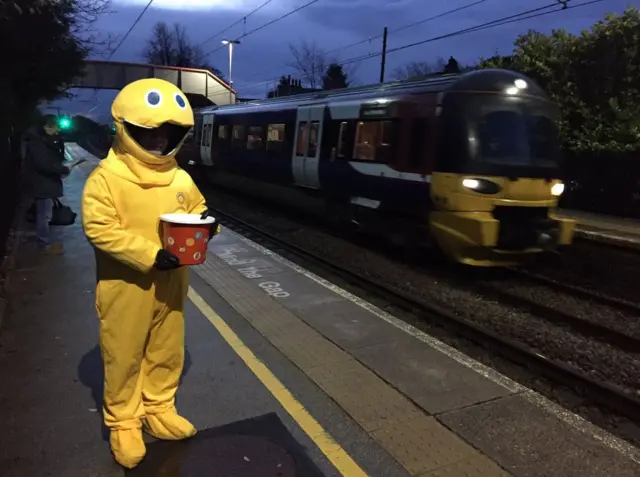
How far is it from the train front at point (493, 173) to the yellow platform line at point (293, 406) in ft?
11.9

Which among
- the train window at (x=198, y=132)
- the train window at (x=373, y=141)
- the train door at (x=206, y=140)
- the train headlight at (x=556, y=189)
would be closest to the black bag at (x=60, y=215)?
the train window at (x=373, y=141)

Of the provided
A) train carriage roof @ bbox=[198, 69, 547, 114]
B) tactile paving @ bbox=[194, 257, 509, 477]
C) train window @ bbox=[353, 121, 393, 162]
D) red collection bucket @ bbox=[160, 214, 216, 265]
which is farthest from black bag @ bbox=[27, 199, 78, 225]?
red collection bucket @ bbox=[160, 214, 216, 265]

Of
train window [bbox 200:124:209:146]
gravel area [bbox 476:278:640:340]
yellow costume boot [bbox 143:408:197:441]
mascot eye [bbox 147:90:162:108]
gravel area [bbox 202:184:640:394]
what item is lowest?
gravel area [bbox 202:184:640:394]

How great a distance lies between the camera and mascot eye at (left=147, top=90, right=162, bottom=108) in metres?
2.68

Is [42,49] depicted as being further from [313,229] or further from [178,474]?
[178,474]

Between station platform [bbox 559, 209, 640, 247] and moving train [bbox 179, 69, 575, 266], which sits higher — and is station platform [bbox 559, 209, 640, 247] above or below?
below

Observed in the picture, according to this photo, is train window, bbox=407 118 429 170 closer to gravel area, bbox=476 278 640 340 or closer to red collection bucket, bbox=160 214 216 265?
gravel area, bbox=476 278 640 340

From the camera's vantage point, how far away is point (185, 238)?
2.62m

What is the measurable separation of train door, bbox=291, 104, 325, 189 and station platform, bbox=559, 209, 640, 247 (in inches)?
215

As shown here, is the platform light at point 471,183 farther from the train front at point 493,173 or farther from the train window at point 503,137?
the train window at point 503,137

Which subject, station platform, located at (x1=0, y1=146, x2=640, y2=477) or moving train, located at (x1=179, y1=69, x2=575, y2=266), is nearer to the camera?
station platform, located at (x1=0, y1=146, x2=640, y2=477)

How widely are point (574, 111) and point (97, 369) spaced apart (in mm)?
15086

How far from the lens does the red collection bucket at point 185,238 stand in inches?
103

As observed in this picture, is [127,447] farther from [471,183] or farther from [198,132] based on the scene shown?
[198,132]
